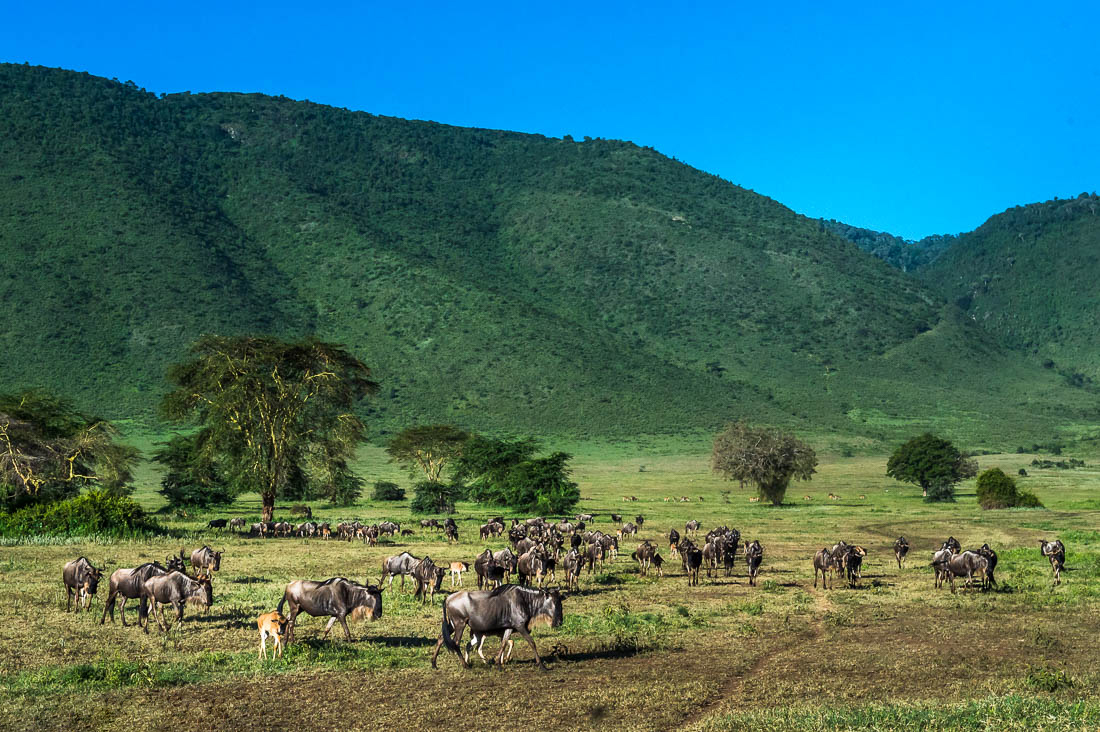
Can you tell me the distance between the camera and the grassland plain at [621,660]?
13758mm

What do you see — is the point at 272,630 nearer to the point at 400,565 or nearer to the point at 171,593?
the point at 171,593

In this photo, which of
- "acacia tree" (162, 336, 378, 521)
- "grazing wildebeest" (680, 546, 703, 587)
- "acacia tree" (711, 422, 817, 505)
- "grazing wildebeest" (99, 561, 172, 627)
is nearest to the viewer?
"grazing wildebeest" (99, 561, 172, 627)

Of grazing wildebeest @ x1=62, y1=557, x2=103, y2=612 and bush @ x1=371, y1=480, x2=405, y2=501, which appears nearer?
grazing wildebeest @ x1=62, y1=557, x2=103, y2=612

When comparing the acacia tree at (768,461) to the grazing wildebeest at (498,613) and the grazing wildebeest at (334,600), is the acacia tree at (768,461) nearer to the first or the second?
the grazing wildebeest at (334,600)

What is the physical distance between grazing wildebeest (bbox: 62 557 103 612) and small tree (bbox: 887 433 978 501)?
68766 millimetres

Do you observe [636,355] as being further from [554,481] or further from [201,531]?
[201,531]

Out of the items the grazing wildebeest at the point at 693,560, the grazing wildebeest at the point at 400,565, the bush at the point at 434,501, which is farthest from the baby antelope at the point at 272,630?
the bush at the point at 434,501

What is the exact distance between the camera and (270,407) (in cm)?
5278

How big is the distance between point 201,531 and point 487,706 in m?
34.4

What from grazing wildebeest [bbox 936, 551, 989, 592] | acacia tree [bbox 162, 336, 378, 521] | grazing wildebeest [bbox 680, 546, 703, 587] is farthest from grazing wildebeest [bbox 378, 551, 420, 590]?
acacia tree [bbox 162, 336, 378, 521]

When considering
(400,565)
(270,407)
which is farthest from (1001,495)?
(400,565)

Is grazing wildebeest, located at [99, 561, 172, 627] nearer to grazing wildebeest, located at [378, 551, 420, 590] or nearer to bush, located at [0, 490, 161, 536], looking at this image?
grazing wildebeest, located at [378, 551, 420, 590]

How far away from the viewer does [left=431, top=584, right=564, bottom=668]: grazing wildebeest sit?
16.4 meters

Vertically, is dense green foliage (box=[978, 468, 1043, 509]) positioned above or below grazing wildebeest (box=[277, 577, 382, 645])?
below
